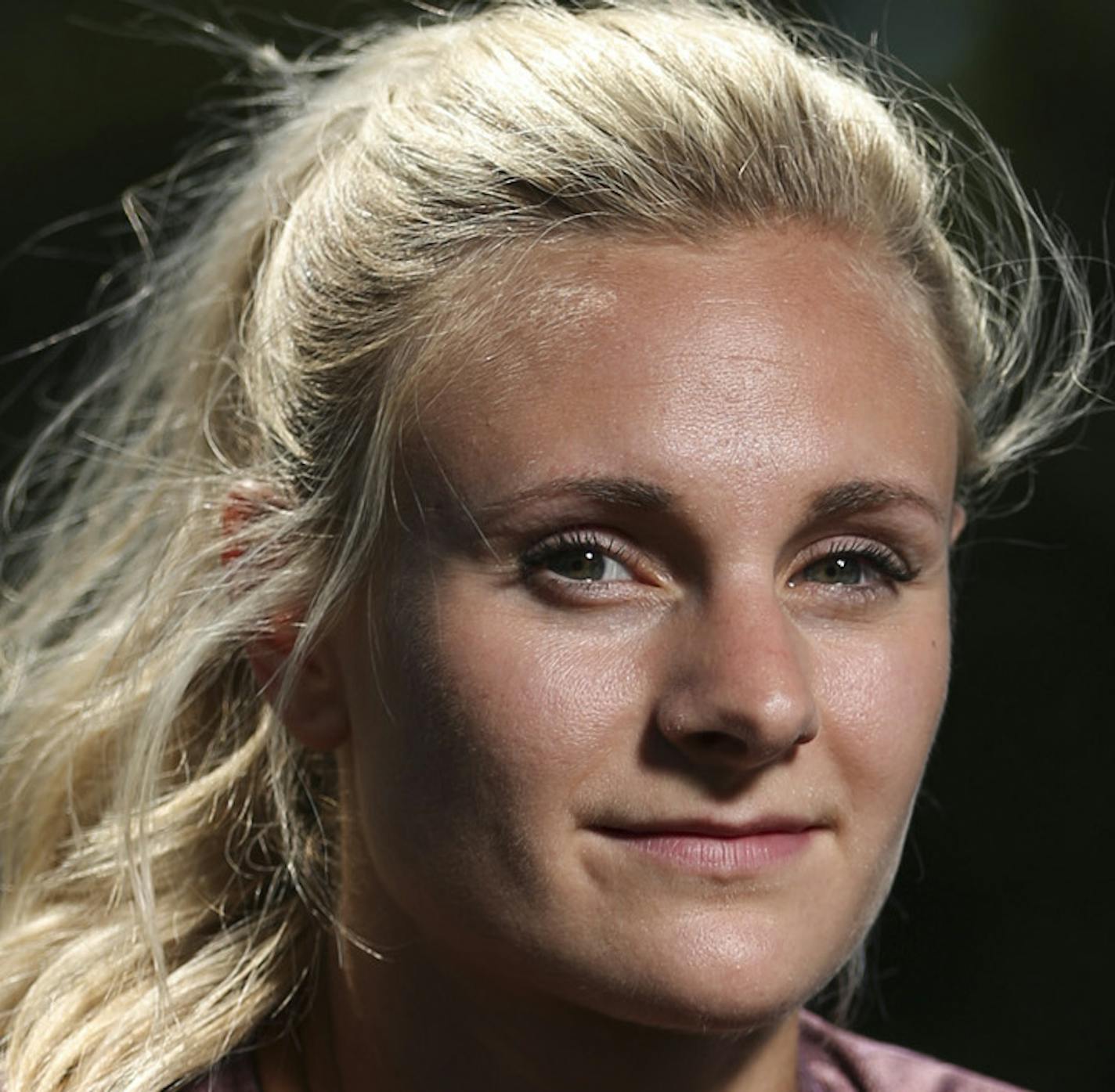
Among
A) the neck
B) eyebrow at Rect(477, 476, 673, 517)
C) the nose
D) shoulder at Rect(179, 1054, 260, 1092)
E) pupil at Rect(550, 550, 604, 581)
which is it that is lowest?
shoulder at Rect(179, 1054, 260, 1092)

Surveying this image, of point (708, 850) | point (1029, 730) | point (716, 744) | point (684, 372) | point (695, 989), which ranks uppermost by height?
point (684, 372)

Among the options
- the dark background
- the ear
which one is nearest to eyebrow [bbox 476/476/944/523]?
the ear

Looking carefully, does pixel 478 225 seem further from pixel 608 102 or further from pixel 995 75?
pixel 995 75

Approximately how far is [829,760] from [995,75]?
2.65m

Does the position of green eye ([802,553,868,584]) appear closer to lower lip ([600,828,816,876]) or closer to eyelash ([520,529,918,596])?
eyelash ([520,529,918,596])

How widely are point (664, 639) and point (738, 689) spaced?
0.12m

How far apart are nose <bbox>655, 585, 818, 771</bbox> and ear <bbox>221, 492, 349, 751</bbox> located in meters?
0.49

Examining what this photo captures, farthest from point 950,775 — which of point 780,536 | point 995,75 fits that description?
point 780,536

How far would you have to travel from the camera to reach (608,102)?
221cm

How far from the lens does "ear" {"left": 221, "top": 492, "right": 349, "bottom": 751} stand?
2277 mm

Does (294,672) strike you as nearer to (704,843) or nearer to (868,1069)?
(704,843)

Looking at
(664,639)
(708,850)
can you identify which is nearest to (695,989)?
(708,850)

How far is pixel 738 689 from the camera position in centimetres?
189

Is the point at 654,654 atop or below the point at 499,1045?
atop
